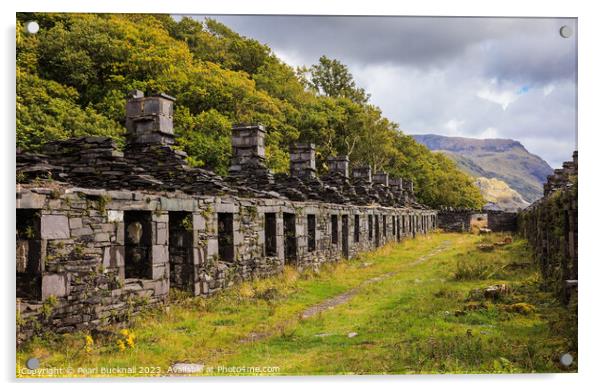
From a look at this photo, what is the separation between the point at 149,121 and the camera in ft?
45.5

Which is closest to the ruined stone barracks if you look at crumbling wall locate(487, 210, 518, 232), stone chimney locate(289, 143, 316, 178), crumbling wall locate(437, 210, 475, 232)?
stone chimney locate(289, 143, 316, 178)

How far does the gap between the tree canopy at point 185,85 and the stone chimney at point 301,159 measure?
3.10m

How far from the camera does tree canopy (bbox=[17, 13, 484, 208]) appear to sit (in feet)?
44.4

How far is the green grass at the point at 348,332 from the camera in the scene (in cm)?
736

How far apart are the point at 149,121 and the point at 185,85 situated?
453 inches

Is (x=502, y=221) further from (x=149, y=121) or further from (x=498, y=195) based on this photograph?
(x=149, y=121)

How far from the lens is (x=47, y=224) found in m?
7.85

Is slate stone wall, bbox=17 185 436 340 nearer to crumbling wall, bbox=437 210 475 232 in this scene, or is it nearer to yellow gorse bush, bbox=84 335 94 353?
yellow gorse bush, bbox=84 335 94 353

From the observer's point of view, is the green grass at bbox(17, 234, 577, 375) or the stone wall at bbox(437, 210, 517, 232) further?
the stone wall at bbox(437, 210, 517, 232)

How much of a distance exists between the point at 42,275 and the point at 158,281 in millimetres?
2794

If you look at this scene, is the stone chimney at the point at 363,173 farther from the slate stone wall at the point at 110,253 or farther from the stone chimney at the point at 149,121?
the stone chimney at the point at 149,121

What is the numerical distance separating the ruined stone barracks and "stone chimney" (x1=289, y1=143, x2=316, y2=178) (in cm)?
257

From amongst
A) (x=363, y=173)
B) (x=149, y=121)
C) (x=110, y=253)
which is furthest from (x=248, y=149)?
(x=363, y=173)
